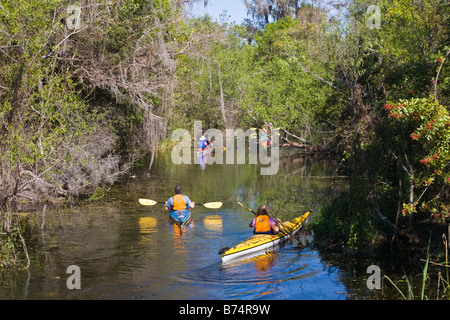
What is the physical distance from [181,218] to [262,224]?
3.14 m

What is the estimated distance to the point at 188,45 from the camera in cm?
1994

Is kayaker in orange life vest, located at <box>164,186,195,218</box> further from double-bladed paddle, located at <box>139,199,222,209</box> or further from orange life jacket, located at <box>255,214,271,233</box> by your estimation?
orange life jacket, located at <box>255,214,271,233</box>

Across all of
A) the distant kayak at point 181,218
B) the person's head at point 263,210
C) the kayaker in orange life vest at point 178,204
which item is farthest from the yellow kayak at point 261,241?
the kayaker in orange life vest at point 178,204

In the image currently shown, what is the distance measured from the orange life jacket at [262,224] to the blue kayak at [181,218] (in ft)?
9.46

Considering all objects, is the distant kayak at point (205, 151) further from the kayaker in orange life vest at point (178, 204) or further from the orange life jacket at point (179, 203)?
the orange life jacket at point (179, 203)

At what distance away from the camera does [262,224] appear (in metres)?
12.5

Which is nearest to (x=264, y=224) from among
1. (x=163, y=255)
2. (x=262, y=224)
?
(x=262, y=224)

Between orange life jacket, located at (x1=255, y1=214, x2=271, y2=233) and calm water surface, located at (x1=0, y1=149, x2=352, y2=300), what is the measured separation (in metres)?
0.67

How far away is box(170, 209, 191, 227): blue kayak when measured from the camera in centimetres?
1474

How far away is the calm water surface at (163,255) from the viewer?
375 inches

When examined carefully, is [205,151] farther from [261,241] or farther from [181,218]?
[261,241]

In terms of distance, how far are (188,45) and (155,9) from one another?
189 cm
